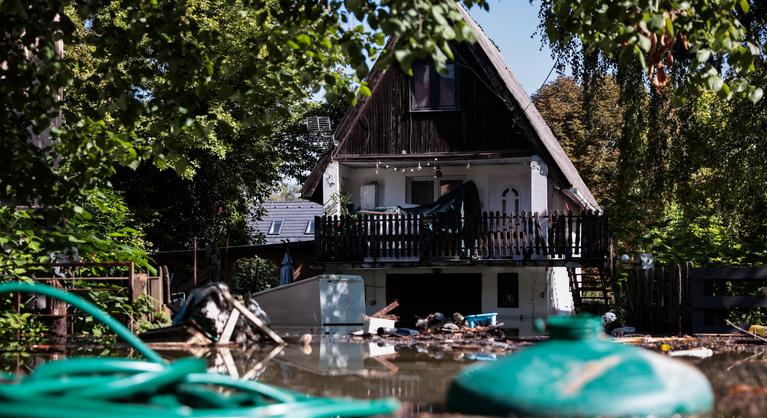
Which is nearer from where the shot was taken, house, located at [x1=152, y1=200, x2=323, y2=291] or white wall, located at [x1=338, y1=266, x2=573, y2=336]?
white wall, located at [x1=338, y1=266, x2=573, y2=336]

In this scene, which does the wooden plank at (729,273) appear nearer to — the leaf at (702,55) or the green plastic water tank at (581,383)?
the leaf at (702,55)

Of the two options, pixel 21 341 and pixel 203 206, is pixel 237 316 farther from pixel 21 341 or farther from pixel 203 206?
pixel 203 206

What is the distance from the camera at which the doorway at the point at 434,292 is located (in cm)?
3191

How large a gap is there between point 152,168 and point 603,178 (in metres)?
21.5

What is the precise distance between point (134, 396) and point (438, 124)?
28002 millimetres

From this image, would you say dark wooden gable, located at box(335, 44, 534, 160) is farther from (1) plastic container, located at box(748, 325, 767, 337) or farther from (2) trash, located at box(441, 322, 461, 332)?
(1) plastic container, located at box(748, 325, 767, 337)

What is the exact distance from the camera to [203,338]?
51.8 ft

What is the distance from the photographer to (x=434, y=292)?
3216 centimetres

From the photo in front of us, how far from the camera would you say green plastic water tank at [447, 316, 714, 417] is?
421 cm

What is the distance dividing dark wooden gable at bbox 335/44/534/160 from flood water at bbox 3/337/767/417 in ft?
51.9

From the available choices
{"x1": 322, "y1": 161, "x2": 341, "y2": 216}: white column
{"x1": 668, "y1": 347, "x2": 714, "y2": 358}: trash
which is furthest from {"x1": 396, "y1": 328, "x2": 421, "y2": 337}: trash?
{"x1": 322, "y1": 161, "x2": 341, "y2": 216}: white column

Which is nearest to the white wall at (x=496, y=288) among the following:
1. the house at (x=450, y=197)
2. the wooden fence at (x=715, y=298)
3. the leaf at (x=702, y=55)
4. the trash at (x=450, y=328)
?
the house at (x=450, y=197)

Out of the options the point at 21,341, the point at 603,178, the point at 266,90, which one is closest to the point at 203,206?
the point at 603,178

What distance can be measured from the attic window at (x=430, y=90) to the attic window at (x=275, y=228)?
30.4 meters
